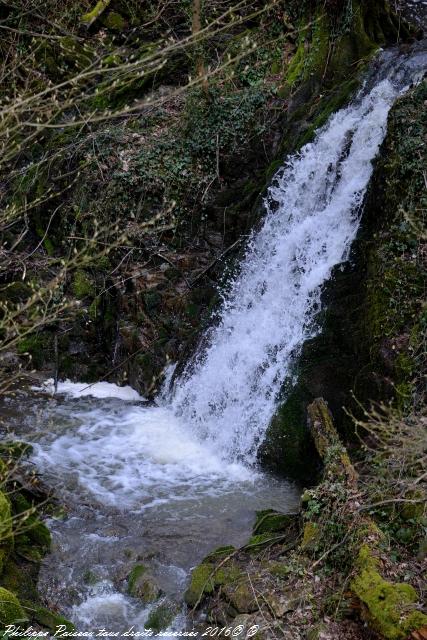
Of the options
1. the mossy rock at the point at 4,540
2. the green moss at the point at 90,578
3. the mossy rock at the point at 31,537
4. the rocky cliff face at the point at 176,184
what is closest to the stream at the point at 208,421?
the green moss at the point at 90,578

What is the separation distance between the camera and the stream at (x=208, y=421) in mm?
5516

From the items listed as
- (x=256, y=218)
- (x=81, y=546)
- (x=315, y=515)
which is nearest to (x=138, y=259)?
(x=256, y=218)

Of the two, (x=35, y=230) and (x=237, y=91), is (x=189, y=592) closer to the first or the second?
(x=35, y=230)

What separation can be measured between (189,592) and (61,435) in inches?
144

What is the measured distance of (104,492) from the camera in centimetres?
668

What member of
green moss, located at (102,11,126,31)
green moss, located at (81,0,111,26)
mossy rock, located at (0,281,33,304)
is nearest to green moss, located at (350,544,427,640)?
mossy rock, located at (0,281,33,304)

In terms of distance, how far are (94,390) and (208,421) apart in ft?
8.15

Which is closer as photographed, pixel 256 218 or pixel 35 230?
pixel 256 218

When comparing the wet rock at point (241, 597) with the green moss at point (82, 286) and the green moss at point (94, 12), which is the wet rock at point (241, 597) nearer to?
the green moss at point (82, 286)

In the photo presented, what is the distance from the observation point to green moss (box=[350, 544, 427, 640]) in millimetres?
3686

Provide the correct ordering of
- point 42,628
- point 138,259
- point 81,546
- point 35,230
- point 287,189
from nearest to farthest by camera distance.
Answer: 1. point 42,628
2. point 81,546
3. point 287,189
4. point 138,259
5. point 35,230

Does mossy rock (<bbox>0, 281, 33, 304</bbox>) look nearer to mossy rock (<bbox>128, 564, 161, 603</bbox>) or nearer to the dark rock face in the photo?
the dark rock face

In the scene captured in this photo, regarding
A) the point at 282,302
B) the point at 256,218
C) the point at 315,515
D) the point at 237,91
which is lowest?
the point at 315,515

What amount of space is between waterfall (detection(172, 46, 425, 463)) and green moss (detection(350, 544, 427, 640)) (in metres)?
3.23
